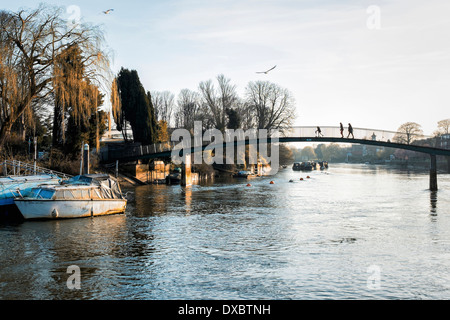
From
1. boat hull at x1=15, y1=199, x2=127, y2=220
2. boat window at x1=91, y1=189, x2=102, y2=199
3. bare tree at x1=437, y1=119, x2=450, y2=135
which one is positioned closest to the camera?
boat hull at x1=15, y1=199, x2=127, y2=220

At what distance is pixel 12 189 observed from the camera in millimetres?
28812

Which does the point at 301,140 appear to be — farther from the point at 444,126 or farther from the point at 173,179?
the point at 444,126

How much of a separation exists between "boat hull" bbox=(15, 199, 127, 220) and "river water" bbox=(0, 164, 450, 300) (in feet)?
2.67

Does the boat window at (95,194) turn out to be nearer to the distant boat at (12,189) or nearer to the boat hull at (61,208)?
the boat hull at (61,208)

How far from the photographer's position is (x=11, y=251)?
786 inches

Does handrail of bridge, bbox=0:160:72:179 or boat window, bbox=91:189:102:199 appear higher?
handrail of bridge, bbox=0:160:72:179

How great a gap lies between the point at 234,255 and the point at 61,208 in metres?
12.5

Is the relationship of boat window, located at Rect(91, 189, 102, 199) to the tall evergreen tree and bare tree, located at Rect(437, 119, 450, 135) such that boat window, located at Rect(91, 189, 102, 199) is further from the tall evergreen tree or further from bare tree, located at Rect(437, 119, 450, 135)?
bare tree, located at Rect(437, 119, 450, 135)

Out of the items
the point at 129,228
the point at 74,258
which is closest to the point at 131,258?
the point at 74,258

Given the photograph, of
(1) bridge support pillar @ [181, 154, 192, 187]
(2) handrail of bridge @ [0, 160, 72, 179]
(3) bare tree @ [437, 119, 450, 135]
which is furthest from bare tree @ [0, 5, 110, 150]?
(3) bare tree @ [437, 119, 450, 135]

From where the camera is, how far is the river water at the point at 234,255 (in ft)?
51.0

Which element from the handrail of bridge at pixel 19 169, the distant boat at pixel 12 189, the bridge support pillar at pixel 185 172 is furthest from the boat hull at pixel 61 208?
the bridge support pillar at pixel 185 172

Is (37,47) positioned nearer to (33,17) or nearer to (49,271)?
(33,17)

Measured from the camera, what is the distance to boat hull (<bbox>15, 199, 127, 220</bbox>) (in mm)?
27188
